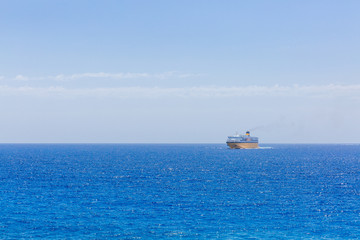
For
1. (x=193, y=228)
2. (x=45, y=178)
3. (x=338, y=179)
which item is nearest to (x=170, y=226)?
(x=193, y=228)

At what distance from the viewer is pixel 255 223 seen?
44.4 metres

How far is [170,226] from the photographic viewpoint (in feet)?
141

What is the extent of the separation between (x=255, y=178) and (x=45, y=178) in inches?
2267

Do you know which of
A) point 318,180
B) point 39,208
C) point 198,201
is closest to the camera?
point 39,208

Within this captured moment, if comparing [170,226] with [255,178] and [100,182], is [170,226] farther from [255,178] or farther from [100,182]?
[255,178]

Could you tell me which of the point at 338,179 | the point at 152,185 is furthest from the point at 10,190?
Result: the point at 338,179

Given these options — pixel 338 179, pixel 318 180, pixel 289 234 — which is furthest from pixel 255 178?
pixel 289 234

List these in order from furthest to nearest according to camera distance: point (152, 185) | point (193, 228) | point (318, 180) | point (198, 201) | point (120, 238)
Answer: point (318, 180), point (152, 185), point (198, 201), point (193, 228), point (120, 238)

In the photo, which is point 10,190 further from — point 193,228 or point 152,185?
point 193,228

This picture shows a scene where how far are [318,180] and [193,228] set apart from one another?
55.7 metres

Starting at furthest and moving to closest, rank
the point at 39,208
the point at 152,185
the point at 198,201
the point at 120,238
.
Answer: the point at 152,185, the point at 198,201, the point at 39,208, the point at 120,238

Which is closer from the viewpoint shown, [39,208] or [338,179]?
[39,208]

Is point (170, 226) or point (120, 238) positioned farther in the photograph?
point (170, 226)

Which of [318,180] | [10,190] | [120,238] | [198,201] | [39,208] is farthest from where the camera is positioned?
[318,180]
